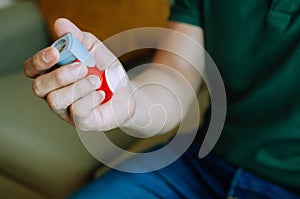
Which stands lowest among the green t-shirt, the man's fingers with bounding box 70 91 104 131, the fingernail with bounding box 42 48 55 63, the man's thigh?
the man's thigh

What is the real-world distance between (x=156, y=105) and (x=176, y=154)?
0.34 feet

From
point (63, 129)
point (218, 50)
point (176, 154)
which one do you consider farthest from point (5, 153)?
point (218, 50)

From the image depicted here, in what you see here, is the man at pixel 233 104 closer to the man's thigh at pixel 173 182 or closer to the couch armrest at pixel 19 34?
the man's thigh at pixel 173 182

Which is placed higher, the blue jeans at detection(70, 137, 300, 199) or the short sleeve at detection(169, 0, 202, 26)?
the short sleeve at detection(169, 0, 202, 26)

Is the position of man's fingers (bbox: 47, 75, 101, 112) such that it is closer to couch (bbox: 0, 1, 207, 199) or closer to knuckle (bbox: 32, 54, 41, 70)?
knuckle (bbox: 32, 54, 41, 70)

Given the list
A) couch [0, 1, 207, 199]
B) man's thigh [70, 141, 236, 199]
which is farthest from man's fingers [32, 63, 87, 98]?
couch [0, 1, 207, 199]

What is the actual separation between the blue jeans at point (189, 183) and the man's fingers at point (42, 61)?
0.22m

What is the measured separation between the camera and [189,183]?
0.69 meters

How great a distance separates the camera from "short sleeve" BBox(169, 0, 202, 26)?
27.8 inches

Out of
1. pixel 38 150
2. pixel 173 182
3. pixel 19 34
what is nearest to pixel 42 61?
pixel 173 182

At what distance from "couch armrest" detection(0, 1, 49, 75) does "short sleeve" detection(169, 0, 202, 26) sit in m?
0.55

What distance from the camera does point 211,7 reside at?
681 mm

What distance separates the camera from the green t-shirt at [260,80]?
60 cm

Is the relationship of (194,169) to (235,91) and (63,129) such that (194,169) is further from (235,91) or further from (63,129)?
(63,129)
